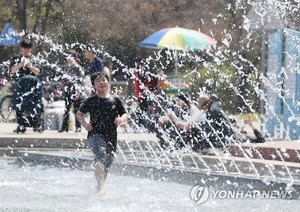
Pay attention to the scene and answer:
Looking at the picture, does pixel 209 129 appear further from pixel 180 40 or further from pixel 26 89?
pixel 180 40

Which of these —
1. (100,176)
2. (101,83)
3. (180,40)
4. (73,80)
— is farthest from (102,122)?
(180,40)

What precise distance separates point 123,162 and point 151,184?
4.26 ft

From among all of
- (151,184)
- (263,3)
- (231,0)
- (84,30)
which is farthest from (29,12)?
(151,184)

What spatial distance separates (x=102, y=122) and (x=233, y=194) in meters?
1.37

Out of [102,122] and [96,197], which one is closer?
[96,197]

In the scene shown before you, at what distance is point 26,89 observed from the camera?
1570 cm

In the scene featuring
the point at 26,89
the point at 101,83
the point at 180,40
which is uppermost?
the point at 101,83

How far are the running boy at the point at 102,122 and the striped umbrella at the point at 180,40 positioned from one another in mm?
12060

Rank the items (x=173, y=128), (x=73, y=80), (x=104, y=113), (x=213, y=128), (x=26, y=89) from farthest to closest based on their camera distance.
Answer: (x=73, y=80) < (x=26, y=89) < (x=173, y=128) < (x=213, y=128) < (x=104, y=113)

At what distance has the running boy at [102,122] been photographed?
9242mm

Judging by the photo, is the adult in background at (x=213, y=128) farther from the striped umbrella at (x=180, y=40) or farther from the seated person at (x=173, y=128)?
the striped umbrella at (x=180, y=40)

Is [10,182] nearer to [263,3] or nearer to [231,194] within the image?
[231,194]

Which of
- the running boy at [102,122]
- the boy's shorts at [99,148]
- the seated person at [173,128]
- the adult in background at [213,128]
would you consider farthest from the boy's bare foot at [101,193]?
the seated person at [173,128]

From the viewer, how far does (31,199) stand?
897 centimetres
